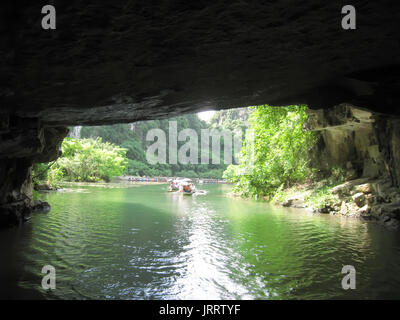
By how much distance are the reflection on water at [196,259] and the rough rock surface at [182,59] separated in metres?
3.40

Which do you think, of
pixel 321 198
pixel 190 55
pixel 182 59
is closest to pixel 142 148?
pixel 321 198

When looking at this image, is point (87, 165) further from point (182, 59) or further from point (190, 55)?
point (190, 55)

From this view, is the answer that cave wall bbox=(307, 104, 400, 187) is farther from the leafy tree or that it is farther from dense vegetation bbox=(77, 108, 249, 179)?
dense vegetation bbox=(77, 108, 249, 179)

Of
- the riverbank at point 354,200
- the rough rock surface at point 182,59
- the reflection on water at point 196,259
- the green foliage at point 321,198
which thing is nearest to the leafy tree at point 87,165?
the riverbank at point 354,200

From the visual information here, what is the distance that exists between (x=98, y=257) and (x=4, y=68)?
14.6 ft

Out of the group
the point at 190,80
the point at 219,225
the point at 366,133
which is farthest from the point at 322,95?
the point at 366,133

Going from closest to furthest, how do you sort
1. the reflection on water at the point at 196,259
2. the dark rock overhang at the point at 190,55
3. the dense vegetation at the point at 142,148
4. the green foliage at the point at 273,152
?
the dark rock overhang at the point at 190,55, the reflection on water at the point at 196,259, the green foliage at the point at 273,152, the dense vegetation at the point at 142,148

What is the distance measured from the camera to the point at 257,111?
21.2m

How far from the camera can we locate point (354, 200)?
14102 millimetres

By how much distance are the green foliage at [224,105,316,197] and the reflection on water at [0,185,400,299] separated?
8.21 metres

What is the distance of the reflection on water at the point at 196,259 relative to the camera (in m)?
5.09

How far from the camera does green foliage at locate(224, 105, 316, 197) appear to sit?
19.2 m

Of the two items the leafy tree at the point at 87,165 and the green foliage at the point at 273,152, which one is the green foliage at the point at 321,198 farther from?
the leafy tree at the point at 87,165

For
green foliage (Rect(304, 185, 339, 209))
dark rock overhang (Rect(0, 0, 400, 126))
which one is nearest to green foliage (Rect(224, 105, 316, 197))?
green foliage (Rect(304, 185, 339, 209))
